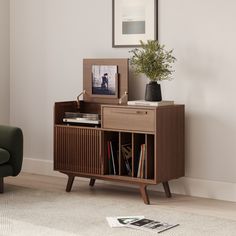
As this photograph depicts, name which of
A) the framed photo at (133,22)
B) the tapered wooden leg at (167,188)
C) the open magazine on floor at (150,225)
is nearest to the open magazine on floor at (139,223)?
the open magazine on floor at (150,225)

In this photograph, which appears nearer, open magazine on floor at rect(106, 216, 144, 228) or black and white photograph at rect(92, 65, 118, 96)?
open magazine on floor at rect(106, 216, 144, 228)

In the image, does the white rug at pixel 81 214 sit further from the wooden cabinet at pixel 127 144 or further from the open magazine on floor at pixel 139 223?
the wooden cabinet at pixel 127 144

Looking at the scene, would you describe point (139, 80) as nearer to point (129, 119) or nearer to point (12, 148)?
point (129, 119)

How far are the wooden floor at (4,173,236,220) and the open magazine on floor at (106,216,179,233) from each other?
18.9 inches

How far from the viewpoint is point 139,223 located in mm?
3990

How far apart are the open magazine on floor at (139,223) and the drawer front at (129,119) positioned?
2.50 ft

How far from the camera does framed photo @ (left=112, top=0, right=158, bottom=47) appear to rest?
197 inches

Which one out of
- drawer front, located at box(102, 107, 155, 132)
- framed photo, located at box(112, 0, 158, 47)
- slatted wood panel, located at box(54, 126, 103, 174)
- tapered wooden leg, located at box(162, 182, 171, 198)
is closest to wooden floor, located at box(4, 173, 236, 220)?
tapered wooden leg, located at box(162, 182, 171, 198)

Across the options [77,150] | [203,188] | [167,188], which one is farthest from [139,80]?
[203,188]

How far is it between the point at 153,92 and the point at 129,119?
0.99 ft

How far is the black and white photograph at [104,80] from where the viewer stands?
5.11 meters

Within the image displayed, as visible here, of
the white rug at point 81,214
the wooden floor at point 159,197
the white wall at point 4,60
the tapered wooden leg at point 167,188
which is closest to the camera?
the white rug at point 81,214

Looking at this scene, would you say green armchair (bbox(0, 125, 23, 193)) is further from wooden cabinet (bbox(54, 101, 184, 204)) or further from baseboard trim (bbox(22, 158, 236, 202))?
baseboard trim (bbox(22, 158, 236, 202))

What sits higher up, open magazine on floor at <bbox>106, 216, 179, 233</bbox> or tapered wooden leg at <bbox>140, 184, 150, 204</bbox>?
tapered wooden leg at <bbox>140, 184, 150, 204</bbox>
